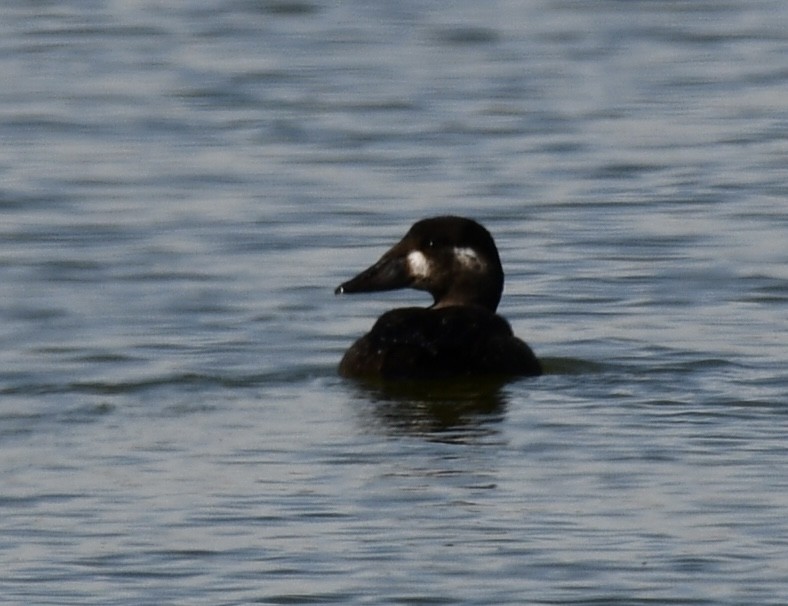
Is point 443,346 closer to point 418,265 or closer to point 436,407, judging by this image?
point 436,407

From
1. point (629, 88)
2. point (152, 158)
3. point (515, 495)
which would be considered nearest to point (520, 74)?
point (629, 88)

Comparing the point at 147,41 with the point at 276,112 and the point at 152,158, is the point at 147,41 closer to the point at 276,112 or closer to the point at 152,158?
the point at 276,112

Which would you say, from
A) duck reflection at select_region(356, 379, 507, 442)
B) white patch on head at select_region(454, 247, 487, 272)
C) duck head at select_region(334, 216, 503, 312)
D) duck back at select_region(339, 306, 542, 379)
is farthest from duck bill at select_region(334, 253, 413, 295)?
duck reflection at select_region(356, 379, 507, 442)

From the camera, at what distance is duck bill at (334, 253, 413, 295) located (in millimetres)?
12461

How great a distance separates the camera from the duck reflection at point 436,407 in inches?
418

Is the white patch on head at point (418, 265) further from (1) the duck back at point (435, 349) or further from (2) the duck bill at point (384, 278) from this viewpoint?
(1) the duck back at point (435, 349)

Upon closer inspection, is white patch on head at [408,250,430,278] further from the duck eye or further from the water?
the water

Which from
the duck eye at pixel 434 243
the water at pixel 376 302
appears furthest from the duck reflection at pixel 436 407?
the duck eye at pixel 434 243

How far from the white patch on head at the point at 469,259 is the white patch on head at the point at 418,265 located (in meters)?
0.16

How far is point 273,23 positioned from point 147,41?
1.73 meters

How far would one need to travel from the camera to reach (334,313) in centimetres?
1332

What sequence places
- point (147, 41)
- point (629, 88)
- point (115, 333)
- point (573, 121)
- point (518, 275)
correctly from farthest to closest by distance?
point (147, 41), point (629, 88), point (573, 121), point (518, 275), point (115, 333)

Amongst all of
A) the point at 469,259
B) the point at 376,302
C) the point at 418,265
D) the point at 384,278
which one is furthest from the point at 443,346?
the point at 376,302

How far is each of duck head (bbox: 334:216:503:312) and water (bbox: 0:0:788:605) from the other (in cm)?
39
